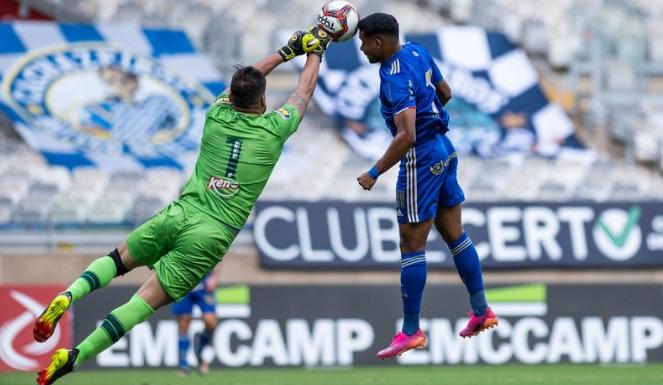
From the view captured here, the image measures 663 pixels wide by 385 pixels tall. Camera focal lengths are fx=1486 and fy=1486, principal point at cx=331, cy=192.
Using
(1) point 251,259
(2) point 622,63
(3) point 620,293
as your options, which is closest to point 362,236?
(1) point 251,259

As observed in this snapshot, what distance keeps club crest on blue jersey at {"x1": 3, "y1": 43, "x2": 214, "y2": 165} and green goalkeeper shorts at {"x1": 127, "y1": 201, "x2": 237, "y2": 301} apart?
11.3 m

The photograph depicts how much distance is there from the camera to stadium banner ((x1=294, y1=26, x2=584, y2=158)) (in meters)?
22.6

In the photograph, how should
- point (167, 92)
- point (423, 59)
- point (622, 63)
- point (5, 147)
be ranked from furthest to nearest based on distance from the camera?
point (622, 63), point (167, 92), point (5, 147), point (423, 59)

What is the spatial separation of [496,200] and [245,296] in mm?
3727

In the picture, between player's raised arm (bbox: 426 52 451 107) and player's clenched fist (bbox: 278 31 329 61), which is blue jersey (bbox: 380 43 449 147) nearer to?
player's raised arm (bbox: 426 52 451 107)

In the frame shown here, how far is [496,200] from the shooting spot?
1945 centimetres

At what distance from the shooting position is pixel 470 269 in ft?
36.0

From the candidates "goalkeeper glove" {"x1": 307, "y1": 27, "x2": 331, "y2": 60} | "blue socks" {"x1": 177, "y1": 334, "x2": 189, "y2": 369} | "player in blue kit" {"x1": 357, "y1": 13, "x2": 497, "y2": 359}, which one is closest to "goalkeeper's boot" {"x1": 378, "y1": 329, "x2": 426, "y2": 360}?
"player in blue kit" {"x1": 357, "y1": 13, "x2": 497, "y2": 359}

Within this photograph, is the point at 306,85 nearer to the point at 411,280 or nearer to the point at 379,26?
the point at 379,26

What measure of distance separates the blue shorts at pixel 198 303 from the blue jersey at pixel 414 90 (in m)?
6.29

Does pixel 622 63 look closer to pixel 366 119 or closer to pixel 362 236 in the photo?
pixel 366 119

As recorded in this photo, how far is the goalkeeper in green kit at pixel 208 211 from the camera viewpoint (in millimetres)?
10094

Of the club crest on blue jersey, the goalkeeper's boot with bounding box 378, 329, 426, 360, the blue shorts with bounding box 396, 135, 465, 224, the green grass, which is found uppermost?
the club crest on blue jersey

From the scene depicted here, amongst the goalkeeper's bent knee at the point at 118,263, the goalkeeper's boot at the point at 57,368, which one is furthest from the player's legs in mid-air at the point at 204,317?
the goalkeeper's boot at the point at 57,368
